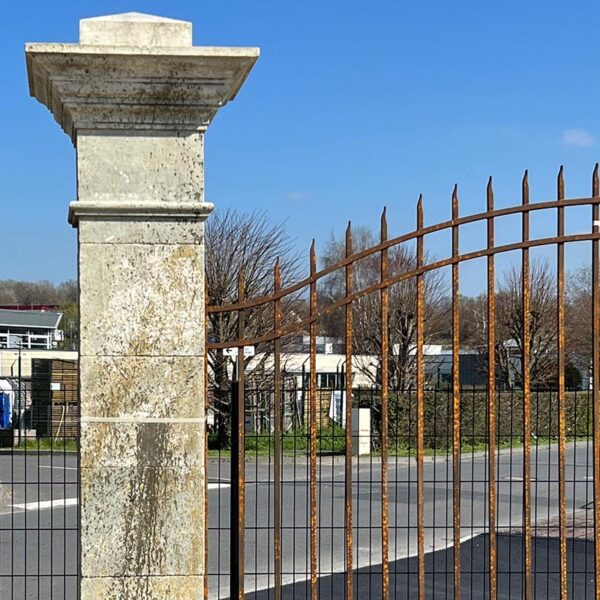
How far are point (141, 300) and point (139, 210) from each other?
0.33m

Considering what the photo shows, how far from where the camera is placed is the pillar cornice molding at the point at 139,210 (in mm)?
3971

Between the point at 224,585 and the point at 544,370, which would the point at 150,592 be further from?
the point at 544,370

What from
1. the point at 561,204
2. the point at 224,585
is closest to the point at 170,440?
the point at 561,204

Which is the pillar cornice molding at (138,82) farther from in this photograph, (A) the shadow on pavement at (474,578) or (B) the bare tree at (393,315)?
(B) the bare tree at (393,315)

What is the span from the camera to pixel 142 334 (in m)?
4.02

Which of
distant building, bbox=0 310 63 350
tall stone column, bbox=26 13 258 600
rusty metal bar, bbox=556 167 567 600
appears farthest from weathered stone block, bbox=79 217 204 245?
distant building, bbox=0 310 63 350

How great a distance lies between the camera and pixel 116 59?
386cm

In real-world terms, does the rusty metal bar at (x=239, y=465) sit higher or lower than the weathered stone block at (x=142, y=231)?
lower

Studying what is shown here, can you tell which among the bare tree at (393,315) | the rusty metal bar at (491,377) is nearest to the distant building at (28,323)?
the bare tree at (393,315)

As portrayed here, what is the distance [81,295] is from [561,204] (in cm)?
193

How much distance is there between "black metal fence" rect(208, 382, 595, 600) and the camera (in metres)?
7.95

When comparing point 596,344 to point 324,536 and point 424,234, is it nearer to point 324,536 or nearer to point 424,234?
point 424,234

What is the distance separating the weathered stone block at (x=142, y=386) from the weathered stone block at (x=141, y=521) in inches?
8.6

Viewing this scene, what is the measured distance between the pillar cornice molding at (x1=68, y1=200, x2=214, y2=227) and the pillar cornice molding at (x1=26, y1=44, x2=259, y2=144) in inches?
10.8
